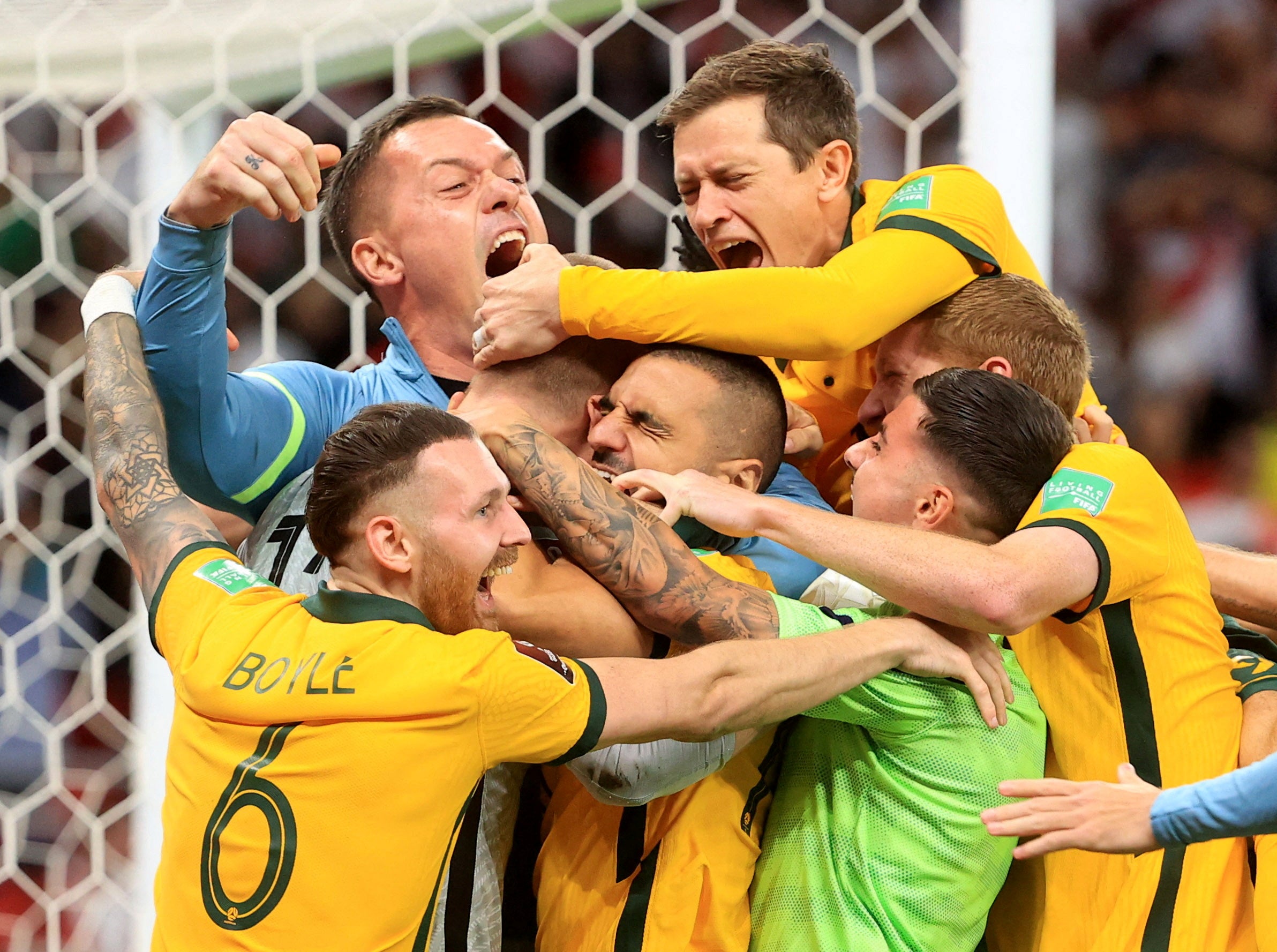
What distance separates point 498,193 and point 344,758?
108cm

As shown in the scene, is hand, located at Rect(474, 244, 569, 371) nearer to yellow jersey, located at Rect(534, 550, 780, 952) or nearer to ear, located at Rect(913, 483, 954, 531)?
yellow jersey, located at Rect(534, 550, 780, 952)

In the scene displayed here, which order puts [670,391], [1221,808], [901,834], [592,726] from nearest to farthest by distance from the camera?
[1221,808] → [592,726] → [901,834] → [670,391]

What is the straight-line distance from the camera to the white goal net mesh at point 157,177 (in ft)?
9.71

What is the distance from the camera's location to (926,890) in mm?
1653

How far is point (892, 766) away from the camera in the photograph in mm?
1688

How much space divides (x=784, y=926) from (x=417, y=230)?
1203 mm

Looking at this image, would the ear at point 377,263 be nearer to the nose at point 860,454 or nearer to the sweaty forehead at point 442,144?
the sweaty forehead at point 442,144

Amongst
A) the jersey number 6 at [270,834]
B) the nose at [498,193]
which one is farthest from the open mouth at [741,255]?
the jersey number 6 at [270,834]

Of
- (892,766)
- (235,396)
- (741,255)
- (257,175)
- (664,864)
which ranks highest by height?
(257,175)

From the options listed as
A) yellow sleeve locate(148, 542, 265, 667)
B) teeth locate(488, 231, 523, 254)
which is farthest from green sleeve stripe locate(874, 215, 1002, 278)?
yellow sleeve locate(148, 542, 265, 667)

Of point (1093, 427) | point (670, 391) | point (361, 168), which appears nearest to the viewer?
point (670, 391)

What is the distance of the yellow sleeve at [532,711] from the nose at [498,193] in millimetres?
939

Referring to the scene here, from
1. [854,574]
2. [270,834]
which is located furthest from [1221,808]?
[270,834]

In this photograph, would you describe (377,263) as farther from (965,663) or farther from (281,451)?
(965,663)
